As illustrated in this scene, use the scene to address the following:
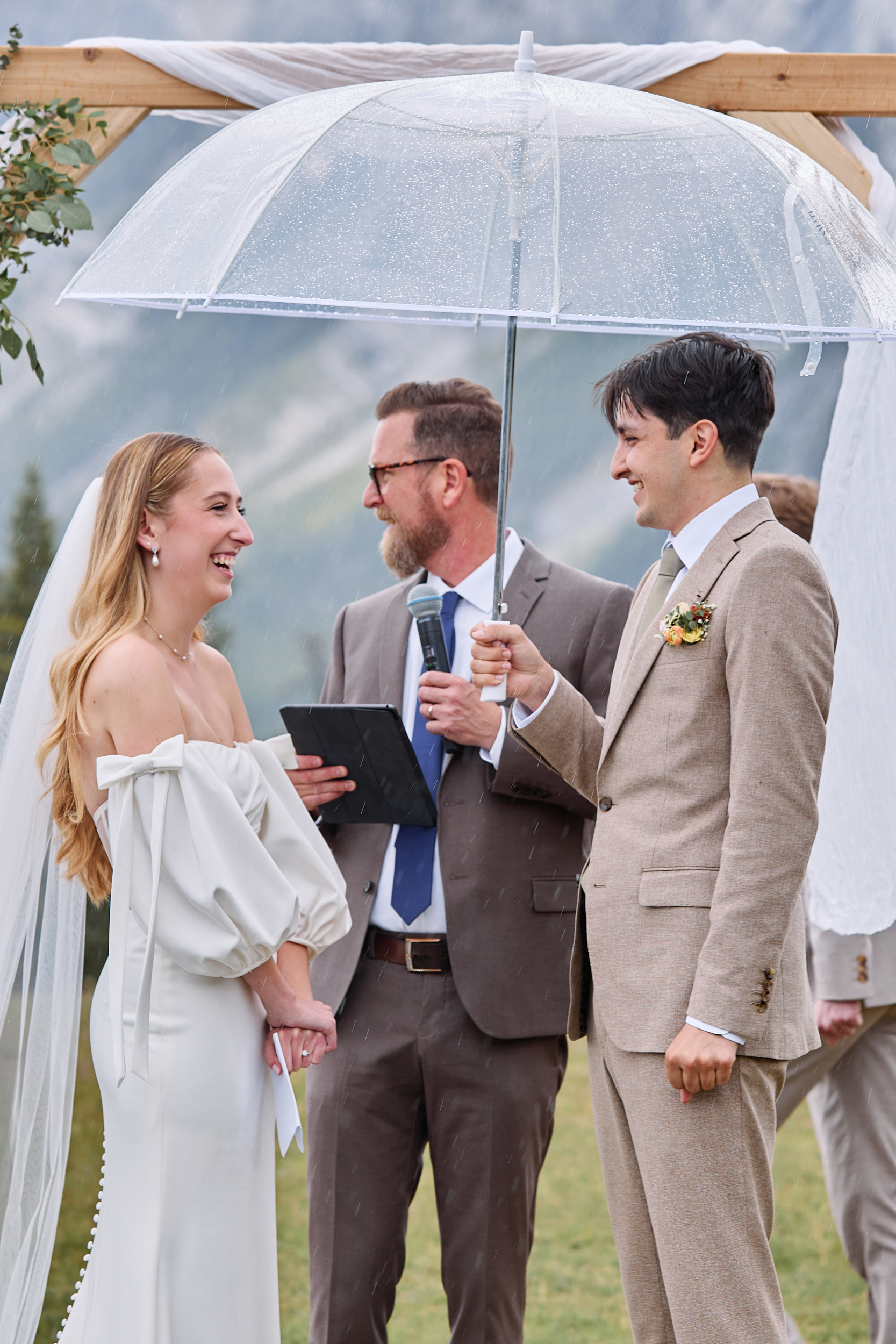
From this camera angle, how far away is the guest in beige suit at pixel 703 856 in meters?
1.90

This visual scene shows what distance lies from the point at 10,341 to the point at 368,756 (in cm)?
122

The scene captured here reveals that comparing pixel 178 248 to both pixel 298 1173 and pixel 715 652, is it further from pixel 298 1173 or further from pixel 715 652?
pixel 298 1173

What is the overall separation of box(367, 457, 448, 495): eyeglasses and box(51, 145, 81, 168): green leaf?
3.05 feet

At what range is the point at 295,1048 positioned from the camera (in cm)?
232

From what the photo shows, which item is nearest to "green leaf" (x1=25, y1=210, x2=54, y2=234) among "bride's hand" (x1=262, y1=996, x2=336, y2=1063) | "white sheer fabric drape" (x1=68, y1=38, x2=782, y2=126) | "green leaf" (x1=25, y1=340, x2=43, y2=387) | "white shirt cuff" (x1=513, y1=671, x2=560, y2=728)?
"green leaf" (x1=25, y1=340, x2=43, y2=387)

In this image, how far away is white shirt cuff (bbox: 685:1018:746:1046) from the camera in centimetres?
188

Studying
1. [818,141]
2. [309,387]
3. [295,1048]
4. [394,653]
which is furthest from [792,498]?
[309,387]

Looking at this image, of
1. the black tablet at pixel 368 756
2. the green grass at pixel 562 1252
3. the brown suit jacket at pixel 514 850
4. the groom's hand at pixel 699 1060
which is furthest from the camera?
the green grass at pixel 562 1252

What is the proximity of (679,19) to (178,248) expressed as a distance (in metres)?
4.54

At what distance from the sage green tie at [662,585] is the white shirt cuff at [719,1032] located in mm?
630

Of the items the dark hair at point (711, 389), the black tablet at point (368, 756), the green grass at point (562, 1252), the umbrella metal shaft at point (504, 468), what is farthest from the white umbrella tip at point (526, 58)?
the green grass at point (562, 1252)

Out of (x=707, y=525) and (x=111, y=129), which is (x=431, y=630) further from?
(x=111, y=129)

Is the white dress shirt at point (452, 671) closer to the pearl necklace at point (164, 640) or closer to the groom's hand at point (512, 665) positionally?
the groom's hand at point (512, 665)

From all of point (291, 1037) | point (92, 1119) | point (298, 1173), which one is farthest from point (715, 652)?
point (298, 1173)
